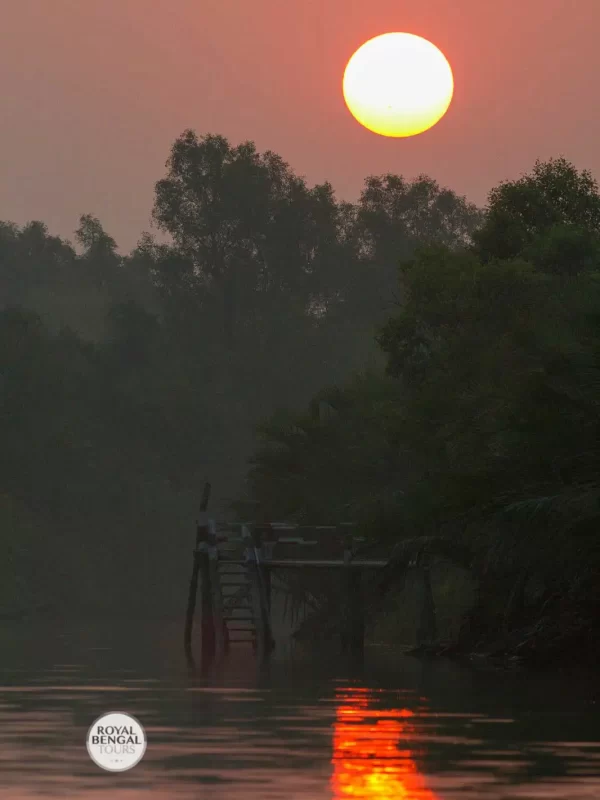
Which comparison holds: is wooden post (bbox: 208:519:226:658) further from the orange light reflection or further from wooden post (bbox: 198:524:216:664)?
the orange light reflection

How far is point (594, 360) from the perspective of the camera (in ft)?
98.1

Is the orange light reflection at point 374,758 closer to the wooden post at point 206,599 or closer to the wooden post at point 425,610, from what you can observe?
the wooden post at point 425,610

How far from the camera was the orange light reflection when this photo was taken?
1458 centimetres

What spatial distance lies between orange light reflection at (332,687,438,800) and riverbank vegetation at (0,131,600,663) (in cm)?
727

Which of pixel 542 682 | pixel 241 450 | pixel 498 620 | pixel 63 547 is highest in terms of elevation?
pixel 241 450

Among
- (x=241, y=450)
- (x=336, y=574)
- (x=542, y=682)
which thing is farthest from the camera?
(x=241, y=450)

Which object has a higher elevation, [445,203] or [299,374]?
[445,203]

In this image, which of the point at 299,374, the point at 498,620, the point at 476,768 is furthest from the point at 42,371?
the point at 476,768

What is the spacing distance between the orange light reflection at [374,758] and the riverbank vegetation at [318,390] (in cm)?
727

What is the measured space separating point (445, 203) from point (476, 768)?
11057cm

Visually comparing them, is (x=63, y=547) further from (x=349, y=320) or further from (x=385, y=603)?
(x=385, y=603)

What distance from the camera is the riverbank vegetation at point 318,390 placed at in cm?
3123
